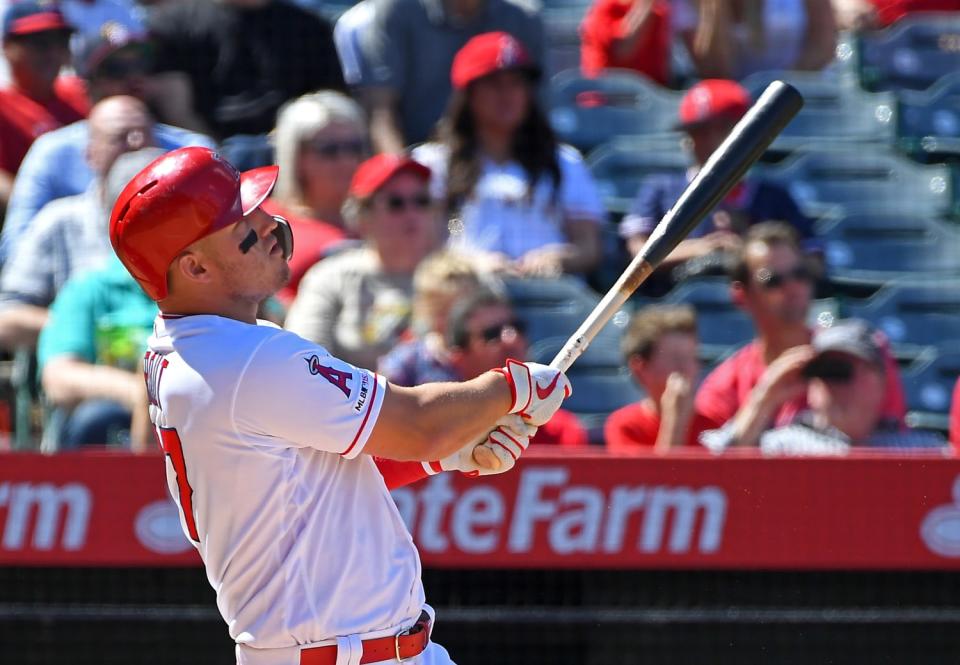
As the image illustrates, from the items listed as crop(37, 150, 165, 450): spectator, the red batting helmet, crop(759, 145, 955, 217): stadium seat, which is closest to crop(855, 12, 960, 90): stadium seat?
crop(759, 145, 955, 217): stadium seat

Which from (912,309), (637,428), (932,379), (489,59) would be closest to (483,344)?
(637,428)

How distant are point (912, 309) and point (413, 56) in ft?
7.38

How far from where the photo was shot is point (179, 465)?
249 cm

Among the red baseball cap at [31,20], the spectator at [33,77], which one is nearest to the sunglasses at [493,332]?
the spectator at [33,77]

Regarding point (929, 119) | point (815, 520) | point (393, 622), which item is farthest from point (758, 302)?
Answer: point (393, 622)

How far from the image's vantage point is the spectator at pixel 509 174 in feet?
18.0

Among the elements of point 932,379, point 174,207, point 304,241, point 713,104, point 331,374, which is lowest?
point 932,379

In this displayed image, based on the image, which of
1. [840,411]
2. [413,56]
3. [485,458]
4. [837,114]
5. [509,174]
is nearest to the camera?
[485,458]

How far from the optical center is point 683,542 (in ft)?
13.7

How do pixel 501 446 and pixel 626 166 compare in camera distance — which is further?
pixel 626 166

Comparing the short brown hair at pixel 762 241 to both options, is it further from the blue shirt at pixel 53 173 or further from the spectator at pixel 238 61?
the blue shirt at pixel 53 173

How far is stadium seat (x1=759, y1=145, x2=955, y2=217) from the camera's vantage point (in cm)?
617

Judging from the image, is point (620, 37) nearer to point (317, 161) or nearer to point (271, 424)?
point (317, 161)

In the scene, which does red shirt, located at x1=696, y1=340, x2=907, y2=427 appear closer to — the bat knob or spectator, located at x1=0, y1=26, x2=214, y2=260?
spectator, located at x1=0, y1=26, x2=214, y2=260
